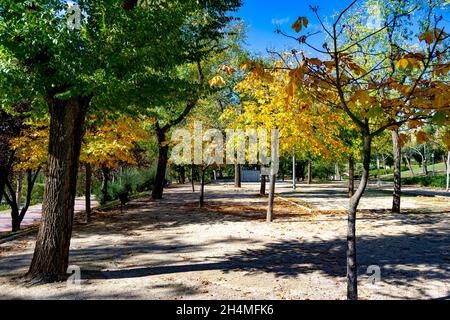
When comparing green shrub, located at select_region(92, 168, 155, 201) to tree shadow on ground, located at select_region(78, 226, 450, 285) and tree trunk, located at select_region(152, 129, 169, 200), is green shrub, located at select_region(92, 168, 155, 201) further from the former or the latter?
tree shadow on ground, located at select_region(78, 226, 450, 285)

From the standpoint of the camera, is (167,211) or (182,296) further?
(167,211)

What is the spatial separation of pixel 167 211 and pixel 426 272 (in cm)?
1265

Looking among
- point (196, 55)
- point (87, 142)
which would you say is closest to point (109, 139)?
point (87, 142)

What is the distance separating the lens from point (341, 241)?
10062 millimetres

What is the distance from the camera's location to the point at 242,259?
823cm

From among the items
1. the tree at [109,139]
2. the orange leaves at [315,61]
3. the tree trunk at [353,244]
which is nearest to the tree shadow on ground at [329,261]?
the tree trunk at [353,244]

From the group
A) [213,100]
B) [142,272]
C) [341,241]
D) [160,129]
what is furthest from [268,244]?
[213,100]

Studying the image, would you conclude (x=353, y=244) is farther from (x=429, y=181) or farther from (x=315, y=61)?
(x=429, y=181)

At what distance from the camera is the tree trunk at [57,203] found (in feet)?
21.5

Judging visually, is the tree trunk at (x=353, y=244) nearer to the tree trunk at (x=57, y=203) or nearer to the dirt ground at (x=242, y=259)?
the dirt ground at (x=242, y=259)

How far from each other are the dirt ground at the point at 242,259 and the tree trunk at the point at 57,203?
389 mm

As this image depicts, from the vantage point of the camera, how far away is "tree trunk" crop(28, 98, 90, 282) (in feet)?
21.5

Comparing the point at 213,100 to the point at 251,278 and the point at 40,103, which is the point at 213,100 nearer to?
the point at 40,103

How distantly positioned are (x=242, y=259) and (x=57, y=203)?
436 centimetres
